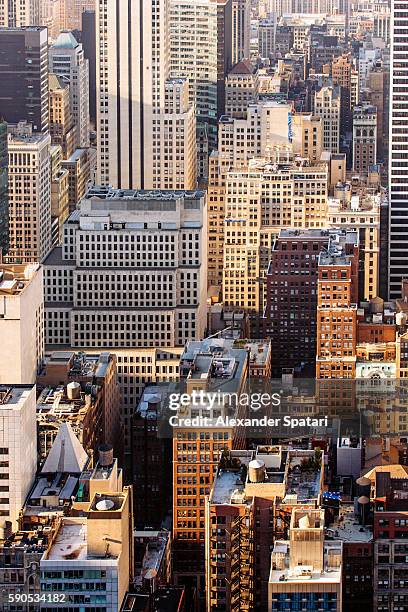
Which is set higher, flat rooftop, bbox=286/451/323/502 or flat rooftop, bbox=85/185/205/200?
flat rooftop, bbox=85/185/205/200

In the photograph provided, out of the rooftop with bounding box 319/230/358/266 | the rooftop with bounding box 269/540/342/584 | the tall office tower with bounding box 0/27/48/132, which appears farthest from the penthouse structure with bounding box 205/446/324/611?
the tall office tower with bounding box 0/27/48/132

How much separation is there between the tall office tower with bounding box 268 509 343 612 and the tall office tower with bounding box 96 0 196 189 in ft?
276

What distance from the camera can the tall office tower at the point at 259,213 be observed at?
154125 millimetres

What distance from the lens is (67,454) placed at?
341 ft

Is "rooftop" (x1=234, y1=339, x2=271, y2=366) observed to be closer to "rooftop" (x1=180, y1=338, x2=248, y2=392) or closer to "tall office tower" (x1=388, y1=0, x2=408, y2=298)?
"rooftop" (x1=180, y1=338, x2=248, y2=392)

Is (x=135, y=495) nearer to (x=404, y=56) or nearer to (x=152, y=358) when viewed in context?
(x=152, y=358)

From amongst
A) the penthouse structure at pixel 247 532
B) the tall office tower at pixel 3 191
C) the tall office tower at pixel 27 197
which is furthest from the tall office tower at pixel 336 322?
the tall office tower at pixel 3 191

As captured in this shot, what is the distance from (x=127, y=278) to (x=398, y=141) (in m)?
31.4

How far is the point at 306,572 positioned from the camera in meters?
86.5

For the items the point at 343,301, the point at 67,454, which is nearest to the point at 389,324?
the point at 343,301

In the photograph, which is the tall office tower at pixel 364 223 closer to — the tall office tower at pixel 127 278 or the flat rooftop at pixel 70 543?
the tall office tower at pixel 127 278

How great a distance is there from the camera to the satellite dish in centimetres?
8869

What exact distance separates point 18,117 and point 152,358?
6187cm

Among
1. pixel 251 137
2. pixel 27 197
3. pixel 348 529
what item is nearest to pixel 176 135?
pixel 251 137
